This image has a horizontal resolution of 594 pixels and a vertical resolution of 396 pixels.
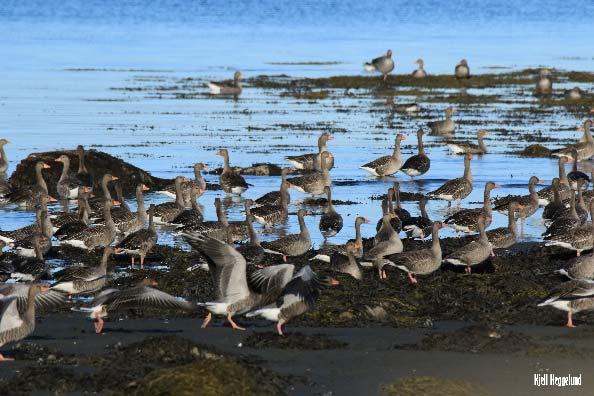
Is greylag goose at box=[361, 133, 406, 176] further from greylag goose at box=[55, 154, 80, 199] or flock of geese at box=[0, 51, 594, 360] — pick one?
greylag goose at box=[55, 154, 80, 199]

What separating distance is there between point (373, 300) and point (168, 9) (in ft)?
336

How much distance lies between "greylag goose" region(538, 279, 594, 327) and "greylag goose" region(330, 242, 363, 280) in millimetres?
3295

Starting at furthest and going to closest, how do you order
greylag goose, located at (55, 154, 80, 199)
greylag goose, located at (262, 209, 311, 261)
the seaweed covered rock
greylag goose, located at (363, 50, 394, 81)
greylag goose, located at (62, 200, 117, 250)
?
greylag goose, located at (363, 50, 394, 81) → the seaweed covered rock → greylag goose, located at (55, 154, 80, 199) → greylag goose, located at (62, 200, 117, 250) → greylag goose, located at (262, 209, 311, 261)

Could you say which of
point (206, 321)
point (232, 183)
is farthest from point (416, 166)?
point (206, 321)

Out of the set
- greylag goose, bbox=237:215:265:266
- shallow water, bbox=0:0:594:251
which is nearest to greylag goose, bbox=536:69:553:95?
shallow water, bbox=0:0:594:251

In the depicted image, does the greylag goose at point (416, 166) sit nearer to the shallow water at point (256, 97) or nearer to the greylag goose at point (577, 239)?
the shallow water at point (256, 97)

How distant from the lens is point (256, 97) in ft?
161

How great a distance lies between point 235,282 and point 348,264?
338 cm

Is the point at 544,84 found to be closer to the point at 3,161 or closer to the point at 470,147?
the point at 470,147

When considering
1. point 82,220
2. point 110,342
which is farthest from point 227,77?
point 110,342

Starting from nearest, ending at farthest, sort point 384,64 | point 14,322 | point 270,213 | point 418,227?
point 14,322, point 418,227, point 270,213, point 384,64

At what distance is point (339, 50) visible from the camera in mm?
71188

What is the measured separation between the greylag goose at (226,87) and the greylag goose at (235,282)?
3355 centimetres

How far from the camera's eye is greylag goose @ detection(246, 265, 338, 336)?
14172mm
